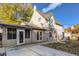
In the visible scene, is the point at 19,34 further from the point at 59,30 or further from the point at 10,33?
the point at 59,30

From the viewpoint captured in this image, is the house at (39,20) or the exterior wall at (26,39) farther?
the house at (39,20)

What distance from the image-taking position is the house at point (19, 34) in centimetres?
356

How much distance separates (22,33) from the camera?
372 centimetres

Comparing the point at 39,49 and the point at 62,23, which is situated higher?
the point at 62,23

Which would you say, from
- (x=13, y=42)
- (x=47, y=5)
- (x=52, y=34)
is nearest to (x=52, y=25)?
(x=52, y=34)

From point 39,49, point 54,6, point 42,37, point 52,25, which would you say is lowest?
point 39,49

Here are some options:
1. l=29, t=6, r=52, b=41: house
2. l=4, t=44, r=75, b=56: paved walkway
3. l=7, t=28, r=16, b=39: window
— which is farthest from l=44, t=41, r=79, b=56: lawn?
l=7, t=28, r=16, b=39: window

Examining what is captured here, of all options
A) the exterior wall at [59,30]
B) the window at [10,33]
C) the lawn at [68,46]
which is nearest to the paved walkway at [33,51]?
the lawn at [68,46]

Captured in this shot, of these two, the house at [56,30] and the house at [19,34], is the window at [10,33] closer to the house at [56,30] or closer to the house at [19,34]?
the house at [19,34]

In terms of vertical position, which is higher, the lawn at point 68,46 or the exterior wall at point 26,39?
the exterior wall at point 26,39

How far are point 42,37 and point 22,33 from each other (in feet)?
1.43

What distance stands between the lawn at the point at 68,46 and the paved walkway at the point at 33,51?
94 mm

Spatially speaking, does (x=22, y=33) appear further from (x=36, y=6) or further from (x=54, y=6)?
(x=54, y=6)

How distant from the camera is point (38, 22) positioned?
3.75 metres
